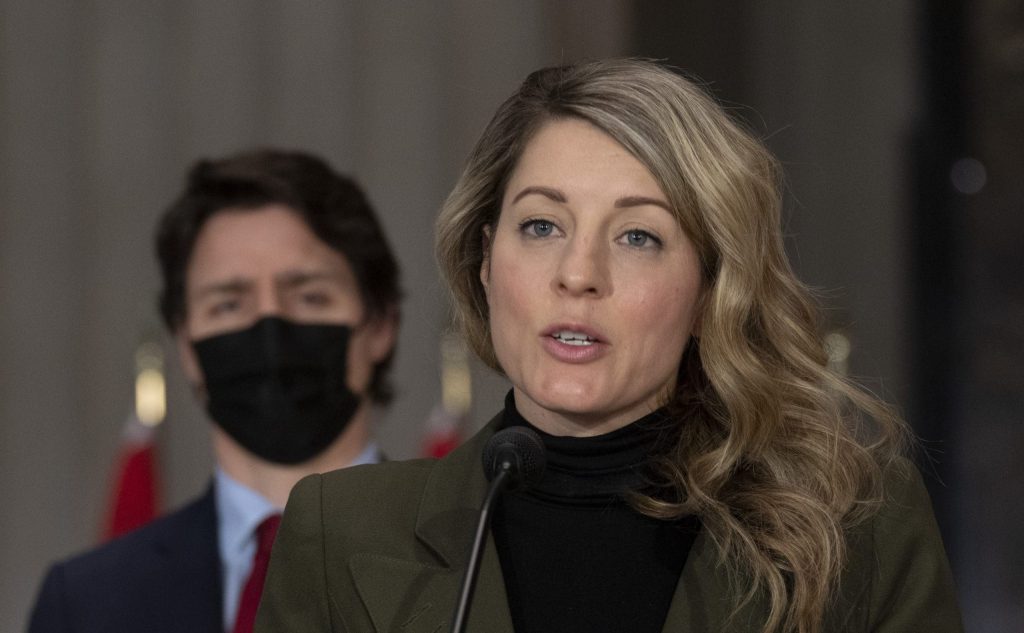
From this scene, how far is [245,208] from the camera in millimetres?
3822

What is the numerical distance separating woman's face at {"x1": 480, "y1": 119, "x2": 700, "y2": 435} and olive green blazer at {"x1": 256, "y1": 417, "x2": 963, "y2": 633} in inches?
9.0

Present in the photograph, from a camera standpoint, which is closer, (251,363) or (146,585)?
(146,585)

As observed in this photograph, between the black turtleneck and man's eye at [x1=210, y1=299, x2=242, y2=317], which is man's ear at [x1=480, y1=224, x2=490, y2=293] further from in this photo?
man's eye at [x1=210, y1=299, x2=242, y2=317]

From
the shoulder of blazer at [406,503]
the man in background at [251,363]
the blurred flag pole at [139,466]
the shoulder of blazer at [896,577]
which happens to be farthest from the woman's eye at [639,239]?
the blurred flag pole at [139,466]

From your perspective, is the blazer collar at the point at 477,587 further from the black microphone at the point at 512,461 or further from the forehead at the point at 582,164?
the forehead at the point at 582,164

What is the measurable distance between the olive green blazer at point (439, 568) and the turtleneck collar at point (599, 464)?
0.12 metres

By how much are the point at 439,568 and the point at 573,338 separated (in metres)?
0.38

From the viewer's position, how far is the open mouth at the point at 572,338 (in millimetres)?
2104

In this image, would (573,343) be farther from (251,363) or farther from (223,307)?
(223,307)

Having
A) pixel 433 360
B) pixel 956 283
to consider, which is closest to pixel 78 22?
pixel 433 360

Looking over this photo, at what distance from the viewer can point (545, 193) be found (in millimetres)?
2172

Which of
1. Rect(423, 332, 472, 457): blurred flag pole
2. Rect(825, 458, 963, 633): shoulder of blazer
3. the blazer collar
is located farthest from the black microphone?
Rect(423, 332, 472, 457): blurred flag pole

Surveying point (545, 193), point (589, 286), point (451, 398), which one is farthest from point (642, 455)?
point (451, 398)

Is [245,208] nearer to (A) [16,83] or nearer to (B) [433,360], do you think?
(B) [433,360]
